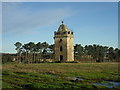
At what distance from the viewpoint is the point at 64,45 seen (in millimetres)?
54062

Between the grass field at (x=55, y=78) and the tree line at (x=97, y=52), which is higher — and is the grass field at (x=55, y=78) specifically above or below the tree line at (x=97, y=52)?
below

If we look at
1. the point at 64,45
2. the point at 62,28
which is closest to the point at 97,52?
the point at 62,28

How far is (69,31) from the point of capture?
56375mm

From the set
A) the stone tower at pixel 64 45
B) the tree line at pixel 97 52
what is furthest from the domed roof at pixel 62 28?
the tree line at pixel 97 52

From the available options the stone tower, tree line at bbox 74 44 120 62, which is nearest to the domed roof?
the stone tower

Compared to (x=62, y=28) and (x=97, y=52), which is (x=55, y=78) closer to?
(x=62, y=28)

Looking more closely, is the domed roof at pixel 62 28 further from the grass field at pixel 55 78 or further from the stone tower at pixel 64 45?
the grass field at pixel 55 78

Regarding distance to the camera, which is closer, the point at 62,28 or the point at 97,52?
the point at 62,28

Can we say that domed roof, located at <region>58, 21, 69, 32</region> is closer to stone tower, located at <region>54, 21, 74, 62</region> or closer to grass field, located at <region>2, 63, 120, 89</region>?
stone tower, located at <region>54, 21, 74, 62</region>

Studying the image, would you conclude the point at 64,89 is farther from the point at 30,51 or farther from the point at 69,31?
the point at 30,51

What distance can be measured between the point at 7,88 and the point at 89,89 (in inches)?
223

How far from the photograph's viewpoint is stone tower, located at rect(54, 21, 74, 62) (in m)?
53.0

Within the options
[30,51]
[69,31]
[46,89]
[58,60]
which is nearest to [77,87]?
[46,89]

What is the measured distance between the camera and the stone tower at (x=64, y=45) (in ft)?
174
